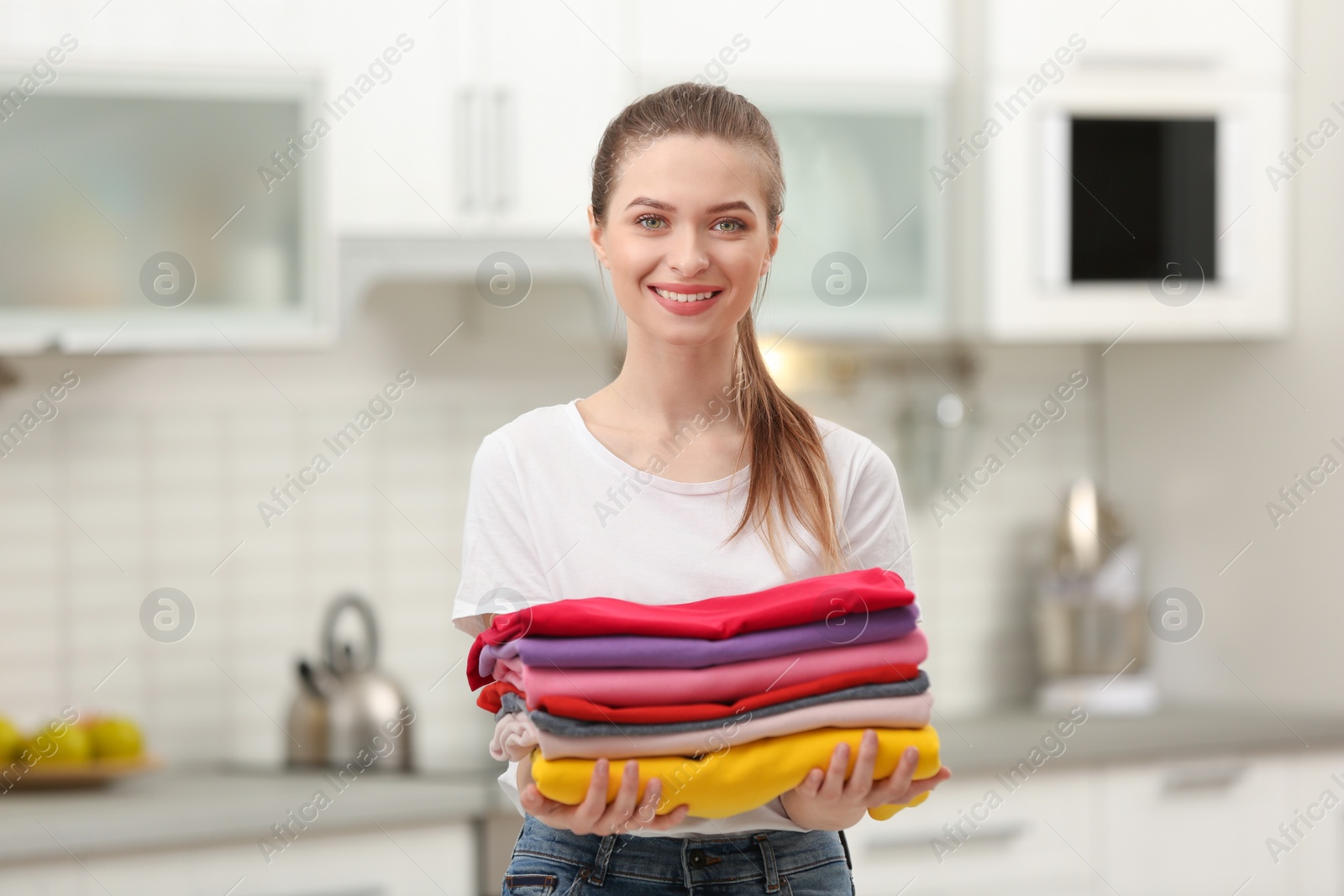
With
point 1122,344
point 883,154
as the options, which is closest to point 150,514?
point 883,154

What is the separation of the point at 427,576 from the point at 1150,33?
1.65m

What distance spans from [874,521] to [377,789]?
1297 millimetres

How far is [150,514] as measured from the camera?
231cm

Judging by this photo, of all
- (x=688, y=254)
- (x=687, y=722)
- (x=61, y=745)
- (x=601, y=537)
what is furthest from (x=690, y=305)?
(x=61, y=745)

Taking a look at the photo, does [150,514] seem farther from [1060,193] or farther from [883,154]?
[1060,193]

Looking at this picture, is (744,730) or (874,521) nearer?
(744,730)

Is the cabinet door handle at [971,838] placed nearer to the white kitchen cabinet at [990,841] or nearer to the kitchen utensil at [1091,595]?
the white kitchen cabinet at [990,841]

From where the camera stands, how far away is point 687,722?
0.82 metres

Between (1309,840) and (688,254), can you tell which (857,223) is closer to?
(1309,840)

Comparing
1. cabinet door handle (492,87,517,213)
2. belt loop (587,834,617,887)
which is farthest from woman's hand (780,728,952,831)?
cabinet door handle (492,87,517,213)

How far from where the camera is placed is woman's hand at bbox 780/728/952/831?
841 mm

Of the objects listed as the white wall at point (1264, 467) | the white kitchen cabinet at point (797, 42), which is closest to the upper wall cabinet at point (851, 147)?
the white kitchen cabinet at point (797, 42)

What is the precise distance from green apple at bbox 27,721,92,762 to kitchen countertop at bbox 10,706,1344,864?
0.05 m

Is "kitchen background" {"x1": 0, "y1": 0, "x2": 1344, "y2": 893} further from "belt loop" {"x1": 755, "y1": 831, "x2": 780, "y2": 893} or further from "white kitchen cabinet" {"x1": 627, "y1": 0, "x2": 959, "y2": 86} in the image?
"belt loop" {"x1": 755, "y1": 831, "x2": 780, "y2": 893}
